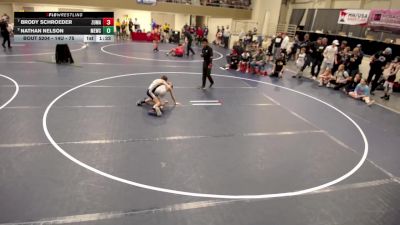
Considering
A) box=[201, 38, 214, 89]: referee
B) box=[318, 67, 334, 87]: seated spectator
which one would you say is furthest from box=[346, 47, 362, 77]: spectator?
box=[201, 38, 214, 89]: referee

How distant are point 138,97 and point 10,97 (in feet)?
12.4

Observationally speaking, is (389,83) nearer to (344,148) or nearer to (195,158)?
(344,148)

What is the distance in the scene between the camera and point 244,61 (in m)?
14.3

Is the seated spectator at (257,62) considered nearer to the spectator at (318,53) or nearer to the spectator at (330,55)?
the spectator at (318,53)

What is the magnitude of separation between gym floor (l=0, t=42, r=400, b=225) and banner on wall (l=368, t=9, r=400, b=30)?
7.18 m

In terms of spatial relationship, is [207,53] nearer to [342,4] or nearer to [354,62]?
[354,62]

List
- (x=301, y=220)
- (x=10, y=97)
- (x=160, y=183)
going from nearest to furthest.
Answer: (x=301, y=220) < (x=160, y=183) < (x=10, y=97)

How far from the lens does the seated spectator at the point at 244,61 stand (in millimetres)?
14258

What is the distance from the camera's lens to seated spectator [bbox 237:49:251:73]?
14.3 m

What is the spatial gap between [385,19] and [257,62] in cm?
760

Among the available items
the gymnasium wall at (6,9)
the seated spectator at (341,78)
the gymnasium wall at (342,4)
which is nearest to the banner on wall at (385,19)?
the gymnasium wall at (342,4)

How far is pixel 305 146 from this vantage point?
691cm

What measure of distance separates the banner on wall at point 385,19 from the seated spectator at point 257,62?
7.15 meters

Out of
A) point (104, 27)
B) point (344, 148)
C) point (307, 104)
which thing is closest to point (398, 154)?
point (344, 148)
